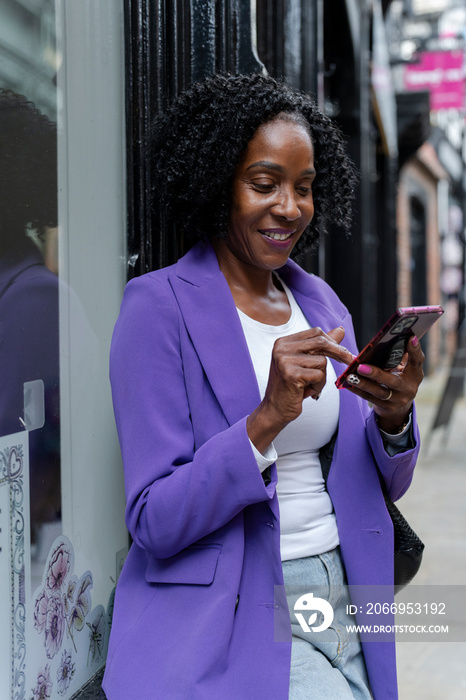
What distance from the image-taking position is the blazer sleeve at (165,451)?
5.18 feet

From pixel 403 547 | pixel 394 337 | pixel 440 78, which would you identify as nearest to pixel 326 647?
pixel 403 547

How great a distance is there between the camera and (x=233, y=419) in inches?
67.6

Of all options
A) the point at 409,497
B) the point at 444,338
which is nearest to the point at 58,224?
the point at 409,497

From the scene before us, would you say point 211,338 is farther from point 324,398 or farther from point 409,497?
point 409,497

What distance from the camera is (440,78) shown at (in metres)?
A: 10.8

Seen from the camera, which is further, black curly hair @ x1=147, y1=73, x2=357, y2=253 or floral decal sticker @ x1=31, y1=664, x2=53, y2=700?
black curly hair @ x1=147, y1=73, x2=357, y2=253

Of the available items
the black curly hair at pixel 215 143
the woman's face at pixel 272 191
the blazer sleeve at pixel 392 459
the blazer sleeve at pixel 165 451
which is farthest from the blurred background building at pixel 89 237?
the blazer sleeve at pixel 392 459

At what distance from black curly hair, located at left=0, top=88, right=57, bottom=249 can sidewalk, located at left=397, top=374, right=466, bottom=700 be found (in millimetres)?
2533

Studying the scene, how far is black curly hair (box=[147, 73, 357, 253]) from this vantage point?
6.27 ft

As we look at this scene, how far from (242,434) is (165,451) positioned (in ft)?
0.54

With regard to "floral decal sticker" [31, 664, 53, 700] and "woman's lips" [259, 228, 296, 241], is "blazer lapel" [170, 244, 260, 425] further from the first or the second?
"floral decal sticker" [31, 664, 53, 700]

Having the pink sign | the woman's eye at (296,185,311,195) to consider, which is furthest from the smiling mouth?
the pink sign

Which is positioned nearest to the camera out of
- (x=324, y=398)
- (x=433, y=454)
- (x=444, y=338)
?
(x=324, y=398)

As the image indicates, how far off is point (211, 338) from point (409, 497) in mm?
4980
